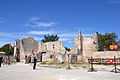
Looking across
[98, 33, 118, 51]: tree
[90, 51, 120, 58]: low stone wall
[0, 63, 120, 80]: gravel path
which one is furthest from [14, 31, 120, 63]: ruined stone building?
[98, 33, 118, 51]: tree

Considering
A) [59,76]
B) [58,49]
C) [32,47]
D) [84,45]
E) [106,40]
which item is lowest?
[59,76]

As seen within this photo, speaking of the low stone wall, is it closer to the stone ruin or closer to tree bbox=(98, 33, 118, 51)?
the stone ruin

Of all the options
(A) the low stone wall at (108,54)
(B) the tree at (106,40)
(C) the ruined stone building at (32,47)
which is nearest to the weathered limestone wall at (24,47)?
(C) the ruined stone building at (32,47)

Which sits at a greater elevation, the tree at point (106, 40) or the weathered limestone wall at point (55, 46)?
the tree at point (106, 40)

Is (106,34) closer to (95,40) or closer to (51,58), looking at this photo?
(95,40)

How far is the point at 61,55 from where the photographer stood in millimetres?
36094

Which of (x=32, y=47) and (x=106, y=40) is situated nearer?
(x=32, y=47)

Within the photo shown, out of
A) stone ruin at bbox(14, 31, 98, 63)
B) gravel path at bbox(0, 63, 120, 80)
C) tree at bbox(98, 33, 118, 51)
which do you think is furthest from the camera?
tree at bbox(98, 33, 118, 51)

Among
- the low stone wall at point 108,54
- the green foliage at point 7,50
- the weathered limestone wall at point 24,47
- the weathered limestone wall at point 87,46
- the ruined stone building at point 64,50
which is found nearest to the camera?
the low stone wall at point 108,54

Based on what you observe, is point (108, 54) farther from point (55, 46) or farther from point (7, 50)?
point (7, 50)

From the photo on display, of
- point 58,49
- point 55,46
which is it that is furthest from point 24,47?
point 58,49

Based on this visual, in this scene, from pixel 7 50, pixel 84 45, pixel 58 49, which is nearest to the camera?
pixel 84 45

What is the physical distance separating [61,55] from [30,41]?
71.7 ft

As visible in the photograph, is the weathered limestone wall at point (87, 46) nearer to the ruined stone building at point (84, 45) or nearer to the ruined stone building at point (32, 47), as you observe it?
the ruined stone building at point (84, 45)
